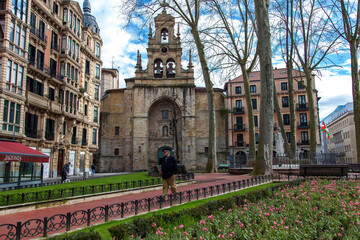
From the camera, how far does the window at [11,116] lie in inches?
758

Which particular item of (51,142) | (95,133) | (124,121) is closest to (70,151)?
(51,142)

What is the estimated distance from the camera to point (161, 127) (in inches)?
1715

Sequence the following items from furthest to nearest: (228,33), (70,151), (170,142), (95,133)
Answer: (170,142) → (95,133) → (70,151) → (228,33)

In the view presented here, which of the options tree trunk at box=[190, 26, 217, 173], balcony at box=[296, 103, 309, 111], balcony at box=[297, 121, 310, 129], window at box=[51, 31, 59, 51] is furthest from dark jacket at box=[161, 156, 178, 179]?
balcony at box=[296, 103, 309, 111]

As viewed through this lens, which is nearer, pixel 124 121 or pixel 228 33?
pixel 228 33

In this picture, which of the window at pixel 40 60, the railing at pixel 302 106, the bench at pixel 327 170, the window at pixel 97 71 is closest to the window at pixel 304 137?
the railing at pixel 302 106

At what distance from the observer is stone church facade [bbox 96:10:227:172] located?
135 feet

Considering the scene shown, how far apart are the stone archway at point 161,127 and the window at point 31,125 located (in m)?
21.1

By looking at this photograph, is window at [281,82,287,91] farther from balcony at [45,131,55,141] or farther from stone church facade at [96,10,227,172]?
balcony at [45,131,55,141]

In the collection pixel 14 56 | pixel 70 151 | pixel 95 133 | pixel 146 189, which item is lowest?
pixel 146 189

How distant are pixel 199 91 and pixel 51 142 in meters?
25.1

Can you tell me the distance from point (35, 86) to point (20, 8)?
6007 mm

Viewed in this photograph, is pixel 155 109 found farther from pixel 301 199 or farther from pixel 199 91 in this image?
pixel 301 199

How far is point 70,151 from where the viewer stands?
2916 centimetres
